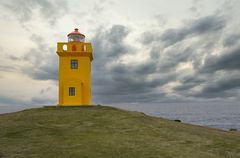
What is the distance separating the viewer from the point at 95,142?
17.0m

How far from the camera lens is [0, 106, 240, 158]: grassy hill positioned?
15.0m

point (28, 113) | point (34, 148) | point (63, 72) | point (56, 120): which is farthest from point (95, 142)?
point (63, 72)

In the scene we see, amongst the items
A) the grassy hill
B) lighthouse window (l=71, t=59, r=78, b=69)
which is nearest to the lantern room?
lighthouse window (l=71, t=59, r=78, b=69)

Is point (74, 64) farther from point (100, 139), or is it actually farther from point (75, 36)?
point (100, 139)

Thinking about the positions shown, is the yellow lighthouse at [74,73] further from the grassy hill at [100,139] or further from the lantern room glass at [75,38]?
the grassy hill at [100,139]

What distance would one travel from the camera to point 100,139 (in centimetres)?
1781

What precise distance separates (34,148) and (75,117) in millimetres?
9481

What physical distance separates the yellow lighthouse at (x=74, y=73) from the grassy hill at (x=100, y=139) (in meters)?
5.65

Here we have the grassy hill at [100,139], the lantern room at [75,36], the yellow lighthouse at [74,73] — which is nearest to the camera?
the grassy hill at [100,139]

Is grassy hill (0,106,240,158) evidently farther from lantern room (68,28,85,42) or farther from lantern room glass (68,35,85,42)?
lantern room (68,28,85,42)

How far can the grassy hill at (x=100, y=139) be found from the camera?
15.0m

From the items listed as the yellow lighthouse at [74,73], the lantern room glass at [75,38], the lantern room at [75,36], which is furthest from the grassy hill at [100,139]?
the lantern room at [75,36]

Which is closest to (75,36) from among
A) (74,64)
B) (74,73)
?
(74,64)

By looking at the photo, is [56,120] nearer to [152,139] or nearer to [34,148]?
[34,148]
